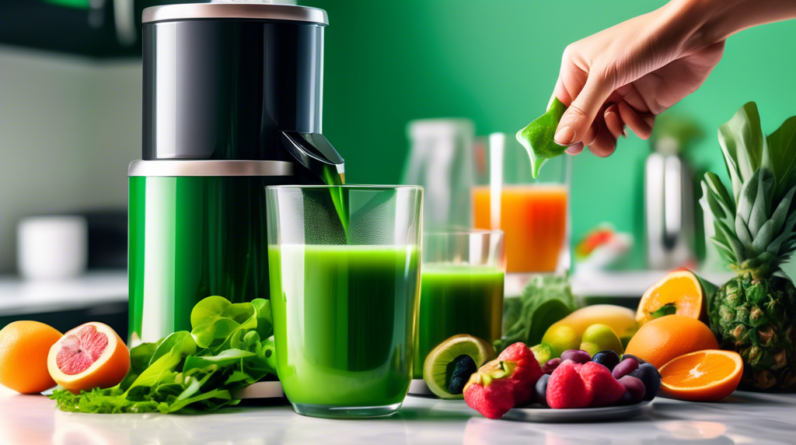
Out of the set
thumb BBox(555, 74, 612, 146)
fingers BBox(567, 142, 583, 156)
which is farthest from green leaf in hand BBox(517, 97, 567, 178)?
fingers BBox(567, 142, 583, 156)

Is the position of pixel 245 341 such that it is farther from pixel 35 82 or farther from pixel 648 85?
pixel 35 82

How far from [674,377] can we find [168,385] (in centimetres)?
57

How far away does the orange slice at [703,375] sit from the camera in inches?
36.4

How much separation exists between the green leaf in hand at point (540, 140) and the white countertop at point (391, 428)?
308mm

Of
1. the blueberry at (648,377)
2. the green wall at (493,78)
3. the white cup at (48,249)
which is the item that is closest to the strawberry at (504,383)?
the blueberry at (648,377)

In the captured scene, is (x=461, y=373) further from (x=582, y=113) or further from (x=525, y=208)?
(x=525, y=208)

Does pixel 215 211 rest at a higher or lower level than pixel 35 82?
lower

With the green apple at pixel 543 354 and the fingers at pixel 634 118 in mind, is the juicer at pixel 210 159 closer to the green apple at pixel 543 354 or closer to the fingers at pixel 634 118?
the green apple at pixel 543 354

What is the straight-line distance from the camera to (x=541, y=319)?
3.85ft

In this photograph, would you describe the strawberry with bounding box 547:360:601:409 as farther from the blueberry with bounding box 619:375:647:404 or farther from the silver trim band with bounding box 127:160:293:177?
the silver trim band with bounding box 127:160:293:177

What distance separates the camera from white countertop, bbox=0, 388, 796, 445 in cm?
73

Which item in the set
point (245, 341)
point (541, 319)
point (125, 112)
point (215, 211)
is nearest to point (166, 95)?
point (215, 211)

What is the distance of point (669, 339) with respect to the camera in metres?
0.99

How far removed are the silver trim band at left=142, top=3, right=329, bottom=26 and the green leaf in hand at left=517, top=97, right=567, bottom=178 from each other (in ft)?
0.98
